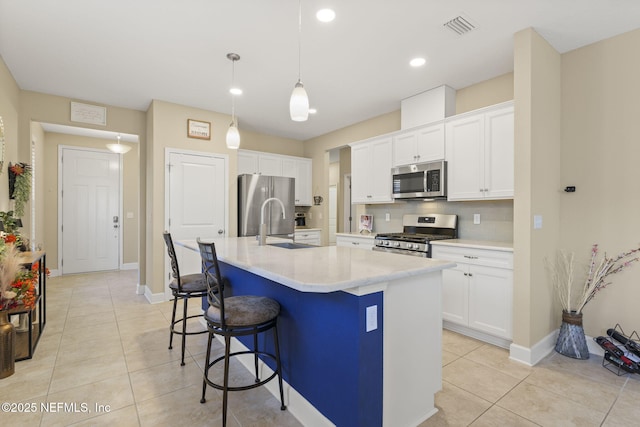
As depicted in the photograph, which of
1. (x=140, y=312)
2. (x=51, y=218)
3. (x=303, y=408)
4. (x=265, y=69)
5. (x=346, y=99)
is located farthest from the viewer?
(x=51, y=218)

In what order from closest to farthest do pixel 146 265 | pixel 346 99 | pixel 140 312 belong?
pixel 140 312 → pixel 346 99 → pixel 146 265

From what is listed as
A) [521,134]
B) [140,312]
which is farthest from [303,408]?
[140,312]

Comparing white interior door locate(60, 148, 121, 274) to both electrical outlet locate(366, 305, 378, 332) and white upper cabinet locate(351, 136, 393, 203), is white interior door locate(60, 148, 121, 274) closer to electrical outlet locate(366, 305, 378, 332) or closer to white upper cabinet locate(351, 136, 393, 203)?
white upper cabinet locate(351, 136, 393, 203)

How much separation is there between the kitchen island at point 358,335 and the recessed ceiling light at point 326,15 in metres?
1.79

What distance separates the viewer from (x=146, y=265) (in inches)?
180

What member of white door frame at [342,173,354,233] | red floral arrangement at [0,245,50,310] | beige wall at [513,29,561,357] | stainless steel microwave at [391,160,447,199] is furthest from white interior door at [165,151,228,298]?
beige wall at [513,29,561,357]

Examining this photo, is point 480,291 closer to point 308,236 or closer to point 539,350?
point 539,350

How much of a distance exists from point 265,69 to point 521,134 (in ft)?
8.14

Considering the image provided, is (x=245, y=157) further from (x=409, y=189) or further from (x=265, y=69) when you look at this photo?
(x=409, y=189)

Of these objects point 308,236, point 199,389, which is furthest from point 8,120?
point 308,236

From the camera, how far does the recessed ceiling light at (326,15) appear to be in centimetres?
229

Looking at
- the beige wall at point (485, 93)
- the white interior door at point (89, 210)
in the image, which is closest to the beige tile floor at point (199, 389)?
the beige wall at point (485, 93)

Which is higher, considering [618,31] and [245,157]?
[618,31]

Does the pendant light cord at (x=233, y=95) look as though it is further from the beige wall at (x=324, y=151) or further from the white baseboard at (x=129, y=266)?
the white baseboard at (x=129, y=266)
